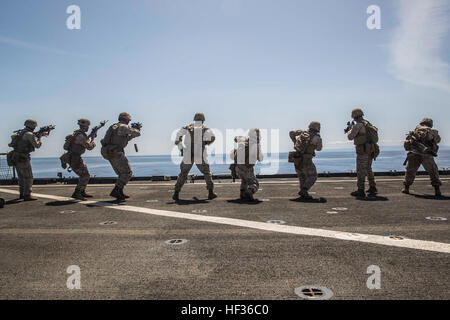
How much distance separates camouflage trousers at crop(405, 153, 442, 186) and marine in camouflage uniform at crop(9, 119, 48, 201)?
11.3 m

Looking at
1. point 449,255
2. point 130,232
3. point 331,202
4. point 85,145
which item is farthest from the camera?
point 85,145

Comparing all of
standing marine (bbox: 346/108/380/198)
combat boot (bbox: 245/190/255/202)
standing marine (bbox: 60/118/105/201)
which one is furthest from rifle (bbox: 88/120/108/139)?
standing marine (bbox: 346/108/380/198)

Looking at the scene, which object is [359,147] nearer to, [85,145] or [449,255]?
[449,255]

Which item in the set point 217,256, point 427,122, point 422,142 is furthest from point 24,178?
point 427,122

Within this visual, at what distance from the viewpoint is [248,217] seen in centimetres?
525

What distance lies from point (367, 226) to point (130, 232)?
3.87 metres

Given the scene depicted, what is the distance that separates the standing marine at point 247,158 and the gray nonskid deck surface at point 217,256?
5.68ft

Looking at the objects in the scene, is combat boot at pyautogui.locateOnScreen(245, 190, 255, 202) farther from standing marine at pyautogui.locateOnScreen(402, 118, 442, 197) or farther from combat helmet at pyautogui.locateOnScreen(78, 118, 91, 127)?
combat helmet at pyautogui.locateOnScreen(78, 118, 91, 127)

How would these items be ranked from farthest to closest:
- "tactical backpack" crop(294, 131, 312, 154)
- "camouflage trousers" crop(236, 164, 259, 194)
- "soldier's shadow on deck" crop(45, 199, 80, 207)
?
"tactical backpack" crop(294, 131, 312, 154), "camouflage trousers" crop(236, 164, 259, 194), "soldier's shadow on deck" crop(45, 199, 80, 207)

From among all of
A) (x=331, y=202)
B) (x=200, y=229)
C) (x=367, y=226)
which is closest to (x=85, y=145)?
(x=200, y=229)

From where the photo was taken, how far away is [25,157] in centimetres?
831

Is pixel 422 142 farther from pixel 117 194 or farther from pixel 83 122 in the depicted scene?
pixel 83 122

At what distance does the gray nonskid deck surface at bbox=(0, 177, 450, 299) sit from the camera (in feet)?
7.73

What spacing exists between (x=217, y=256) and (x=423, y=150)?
752 centimetres
